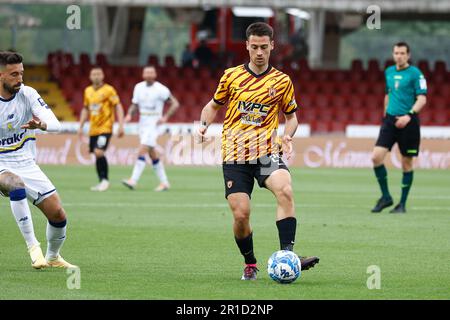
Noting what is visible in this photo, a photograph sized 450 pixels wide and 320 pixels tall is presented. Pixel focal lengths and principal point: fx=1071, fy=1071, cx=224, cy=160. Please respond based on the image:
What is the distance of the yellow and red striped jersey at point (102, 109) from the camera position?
2002cm

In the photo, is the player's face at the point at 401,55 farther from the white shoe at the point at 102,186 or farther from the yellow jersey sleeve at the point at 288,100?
the white shoe at the point at 102,186

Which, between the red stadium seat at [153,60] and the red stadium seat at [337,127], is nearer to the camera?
the red stadium seat at [337,127]

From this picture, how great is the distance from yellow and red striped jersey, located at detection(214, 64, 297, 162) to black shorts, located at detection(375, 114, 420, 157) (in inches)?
249

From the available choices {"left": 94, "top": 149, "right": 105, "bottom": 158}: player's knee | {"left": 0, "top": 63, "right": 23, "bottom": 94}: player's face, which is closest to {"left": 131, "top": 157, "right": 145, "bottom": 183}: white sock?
{"left": 94, "top": 149, "right": 105, "bottom": 158}: player's knee

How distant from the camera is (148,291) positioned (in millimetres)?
8250

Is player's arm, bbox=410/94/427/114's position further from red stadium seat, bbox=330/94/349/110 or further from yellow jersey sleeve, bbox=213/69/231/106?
red stadium seat, bbox=330/94/349/110

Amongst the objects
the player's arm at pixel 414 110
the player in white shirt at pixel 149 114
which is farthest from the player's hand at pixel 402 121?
the player in white shirt at pixel 149 114

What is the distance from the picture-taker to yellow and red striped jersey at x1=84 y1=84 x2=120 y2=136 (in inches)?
788

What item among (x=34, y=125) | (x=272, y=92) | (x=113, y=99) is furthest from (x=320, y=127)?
(x=34, y=125)

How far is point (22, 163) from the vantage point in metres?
9.55

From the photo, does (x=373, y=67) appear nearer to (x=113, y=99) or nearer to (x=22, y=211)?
(x=113, y=99)

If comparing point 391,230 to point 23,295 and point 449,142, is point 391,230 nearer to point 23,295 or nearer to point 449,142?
point 23,295

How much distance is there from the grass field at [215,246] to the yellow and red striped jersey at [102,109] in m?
1.15

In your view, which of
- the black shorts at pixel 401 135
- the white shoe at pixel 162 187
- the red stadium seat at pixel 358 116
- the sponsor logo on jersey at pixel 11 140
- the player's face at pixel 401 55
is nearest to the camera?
the sponsor logo on jersey at pixel 11 140
